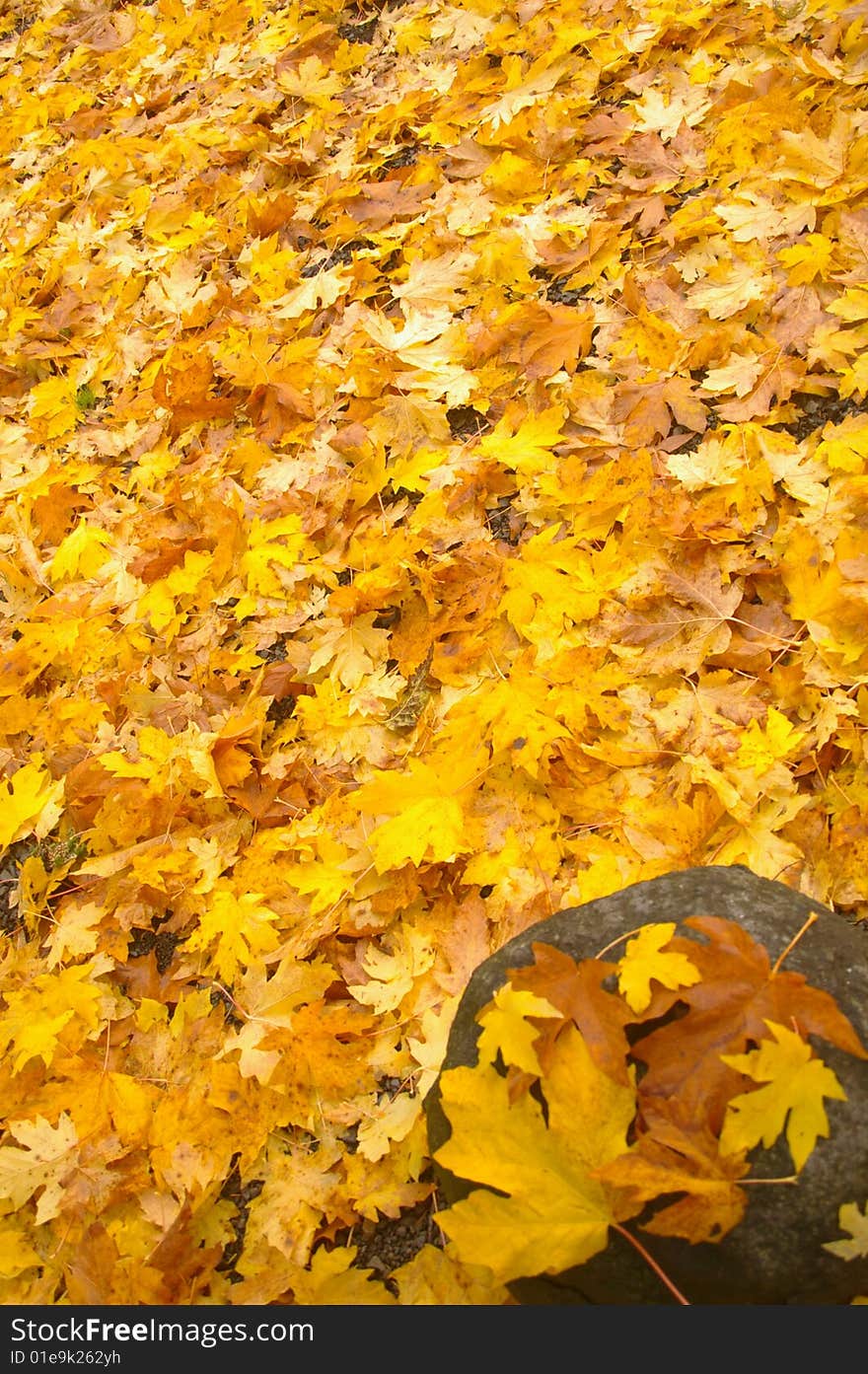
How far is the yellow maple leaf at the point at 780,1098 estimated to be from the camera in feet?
3.68

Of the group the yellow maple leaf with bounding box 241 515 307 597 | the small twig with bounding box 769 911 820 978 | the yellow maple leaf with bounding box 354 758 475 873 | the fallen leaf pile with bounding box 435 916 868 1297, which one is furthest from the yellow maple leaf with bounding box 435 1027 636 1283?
the yellow maple leaf with bounding box 241 515 307 597

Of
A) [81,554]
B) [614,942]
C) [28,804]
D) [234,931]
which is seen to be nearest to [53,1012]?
[234,931]

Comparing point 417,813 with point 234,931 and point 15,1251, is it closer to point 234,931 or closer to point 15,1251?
point 234,931

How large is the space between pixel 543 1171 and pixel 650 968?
0.98 feet

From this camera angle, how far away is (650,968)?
1258 mm

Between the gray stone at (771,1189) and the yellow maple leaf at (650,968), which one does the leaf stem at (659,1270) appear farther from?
the yellow maple leaf at (650,968)

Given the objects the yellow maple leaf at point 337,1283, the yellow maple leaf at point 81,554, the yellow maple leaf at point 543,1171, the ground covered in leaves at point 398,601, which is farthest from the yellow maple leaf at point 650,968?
the yellow maple leaf at point 81,554

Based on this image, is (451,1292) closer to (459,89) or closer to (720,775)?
(720,775)

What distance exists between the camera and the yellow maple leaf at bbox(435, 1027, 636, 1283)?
1.15 m

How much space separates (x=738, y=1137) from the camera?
1.13 meters

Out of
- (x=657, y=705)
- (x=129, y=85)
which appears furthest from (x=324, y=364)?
(x=129, y=85)

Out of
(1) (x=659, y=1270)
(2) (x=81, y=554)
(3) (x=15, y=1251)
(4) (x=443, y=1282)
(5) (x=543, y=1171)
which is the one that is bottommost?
(4) (x=443, y=1282)

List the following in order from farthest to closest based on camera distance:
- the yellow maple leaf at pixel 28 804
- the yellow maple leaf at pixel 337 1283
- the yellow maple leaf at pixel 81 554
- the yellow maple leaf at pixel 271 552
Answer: the yellow maple leaf at pixel 81 554 → the yellow maple leaf at pixel 271 552 → the yellow maple leaf at pixel 28 804 → the yellow maple leaf at pixel 337 1283

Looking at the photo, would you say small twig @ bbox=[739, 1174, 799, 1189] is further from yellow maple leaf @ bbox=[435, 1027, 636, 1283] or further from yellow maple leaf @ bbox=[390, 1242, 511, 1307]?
yellow maple leaf @ bbox=[390, 1242, 511, 1307]
